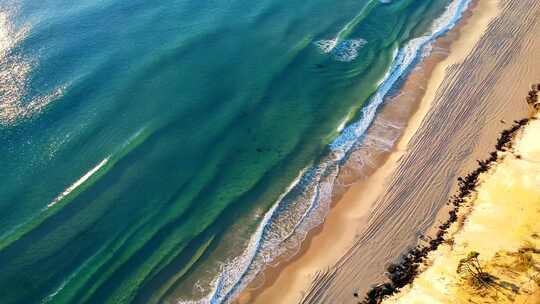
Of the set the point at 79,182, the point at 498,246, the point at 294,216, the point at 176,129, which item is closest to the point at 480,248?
the point at 498,246

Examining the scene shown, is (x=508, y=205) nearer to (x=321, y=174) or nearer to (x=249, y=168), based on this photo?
(x=321, y=174)

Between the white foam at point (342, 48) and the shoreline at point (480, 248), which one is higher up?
the white foam at point (342, 48)

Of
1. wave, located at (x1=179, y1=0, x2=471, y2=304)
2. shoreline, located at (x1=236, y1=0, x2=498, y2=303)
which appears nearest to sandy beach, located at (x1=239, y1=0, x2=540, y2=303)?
shoreline, located at (x1=236, y1=0, x2=498, y2=303)

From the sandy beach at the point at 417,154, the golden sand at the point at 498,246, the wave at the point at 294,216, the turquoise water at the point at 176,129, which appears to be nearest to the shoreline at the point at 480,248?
the golden sand at the point at 498,246

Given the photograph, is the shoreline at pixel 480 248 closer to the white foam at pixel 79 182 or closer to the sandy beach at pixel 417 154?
the sandy beach at pixel 417 154

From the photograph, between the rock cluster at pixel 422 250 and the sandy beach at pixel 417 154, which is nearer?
the rock cluster at pixel 422 250

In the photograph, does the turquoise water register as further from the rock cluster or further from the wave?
the rock cluster
